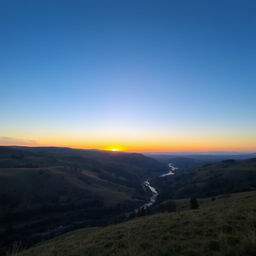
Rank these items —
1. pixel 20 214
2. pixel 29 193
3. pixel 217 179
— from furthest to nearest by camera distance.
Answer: pixel 217 179 → pixel 29 193 → pixel 20 214

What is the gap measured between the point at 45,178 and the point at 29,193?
19957 mm

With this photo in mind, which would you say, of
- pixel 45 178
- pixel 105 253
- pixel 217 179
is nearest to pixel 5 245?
pixel 45 178

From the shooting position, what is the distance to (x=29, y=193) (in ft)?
352

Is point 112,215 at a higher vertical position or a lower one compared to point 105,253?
lower

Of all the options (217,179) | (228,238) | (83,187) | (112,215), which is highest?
(228,238)

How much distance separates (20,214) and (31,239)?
97.3 ft

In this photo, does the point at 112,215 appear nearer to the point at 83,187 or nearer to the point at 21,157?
the point at 83,187

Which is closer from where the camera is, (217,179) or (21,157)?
(217,179)

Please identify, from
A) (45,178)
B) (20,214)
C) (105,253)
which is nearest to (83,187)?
(45,178)

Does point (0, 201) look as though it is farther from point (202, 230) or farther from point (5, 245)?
point (202, 230)

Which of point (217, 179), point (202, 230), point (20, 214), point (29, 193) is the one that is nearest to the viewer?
point (202, 230)

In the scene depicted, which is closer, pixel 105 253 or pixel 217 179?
pixel 105 253

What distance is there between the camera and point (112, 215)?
104 m

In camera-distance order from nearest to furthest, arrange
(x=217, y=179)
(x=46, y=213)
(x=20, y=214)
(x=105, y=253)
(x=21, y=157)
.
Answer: (x=105, y=253) → (x=20, y=214) → (x=46, y=213) → (x=217, y=179) → (x=21, y=157)
